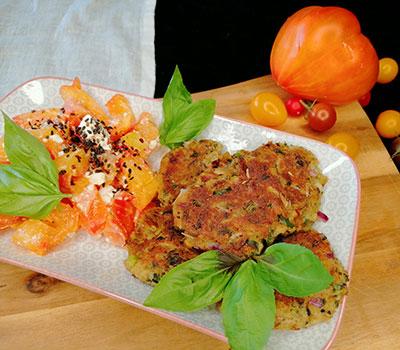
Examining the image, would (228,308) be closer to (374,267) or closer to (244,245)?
(244,245)

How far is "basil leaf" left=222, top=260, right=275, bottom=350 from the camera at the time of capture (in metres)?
1.87

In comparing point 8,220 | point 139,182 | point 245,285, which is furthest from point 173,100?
point 245,285

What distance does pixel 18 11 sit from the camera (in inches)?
162

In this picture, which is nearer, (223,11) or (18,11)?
(18,11)

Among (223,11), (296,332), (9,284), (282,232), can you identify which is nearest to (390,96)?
(223,11)

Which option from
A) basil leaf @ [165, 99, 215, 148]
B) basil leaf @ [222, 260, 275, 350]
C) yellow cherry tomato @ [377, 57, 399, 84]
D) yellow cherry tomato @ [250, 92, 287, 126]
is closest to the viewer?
basil leaf @ [222, 260, 275, 350]

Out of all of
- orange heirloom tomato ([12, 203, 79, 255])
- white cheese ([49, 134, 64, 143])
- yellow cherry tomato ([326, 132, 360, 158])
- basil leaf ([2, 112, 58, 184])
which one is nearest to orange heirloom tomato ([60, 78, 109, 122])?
white cheese ([49, 134, 64, 143])

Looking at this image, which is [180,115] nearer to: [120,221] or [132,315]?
[120,221]

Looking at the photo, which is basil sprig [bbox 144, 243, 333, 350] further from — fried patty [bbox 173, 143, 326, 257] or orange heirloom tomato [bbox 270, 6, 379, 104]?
orange heirloom tomato [bbox 270, 6, 379, 104]

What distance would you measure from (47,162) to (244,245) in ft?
2.97

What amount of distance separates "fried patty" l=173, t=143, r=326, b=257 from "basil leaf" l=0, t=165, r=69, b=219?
546 millimetres

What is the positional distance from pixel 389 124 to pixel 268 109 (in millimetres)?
825

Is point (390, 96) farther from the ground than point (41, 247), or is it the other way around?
point (41, 247)

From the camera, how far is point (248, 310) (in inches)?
74.9
